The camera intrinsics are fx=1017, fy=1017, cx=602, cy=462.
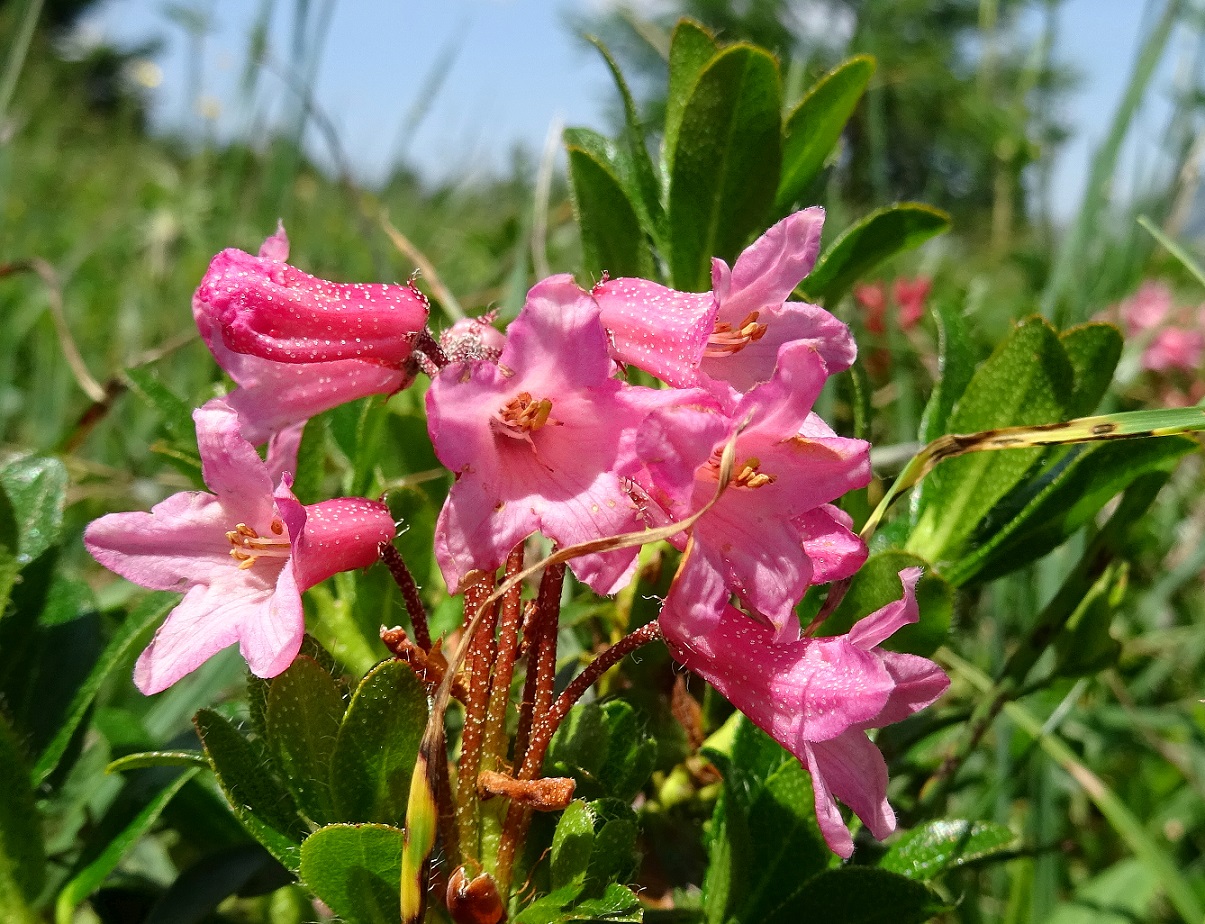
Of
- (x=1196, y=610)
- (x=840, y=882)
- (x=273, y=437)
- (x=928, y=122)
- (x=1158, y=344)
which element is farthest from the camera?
(x=928, y=122)

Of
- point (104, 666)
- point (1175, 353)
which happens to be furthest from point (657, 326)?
point (1175, 353)

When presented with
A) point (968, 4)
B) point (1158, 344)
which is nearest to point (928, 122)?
point (968, 4)

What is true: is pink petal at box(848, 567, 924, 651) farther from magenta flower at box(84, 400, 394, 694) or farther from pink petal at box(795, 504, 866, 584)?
magenta flower at box(84, 400, 394, 694)

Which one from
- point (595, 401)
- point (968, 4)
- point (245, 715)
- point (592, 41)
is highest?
point (592, 41)

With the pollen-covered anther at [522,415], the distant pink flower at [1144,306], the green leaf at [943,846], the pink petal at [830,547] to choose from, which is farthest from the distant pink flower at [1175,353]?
the pollen-covered anther at [522,415]

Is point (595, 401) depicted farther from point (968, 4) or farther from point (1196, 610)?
point (968, 4)

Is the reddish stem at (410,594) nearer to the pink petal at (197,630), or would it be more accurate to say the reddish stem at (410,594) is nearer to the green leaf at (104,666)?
the pink petal at (197,630)

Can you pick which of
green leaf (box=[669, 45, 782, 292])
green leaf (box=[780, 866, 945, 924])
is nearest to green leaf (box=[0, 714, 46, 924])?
green leaf (box=[780, 866, 945, 924])

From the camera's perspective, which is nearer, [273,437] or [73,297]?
[273,437]
